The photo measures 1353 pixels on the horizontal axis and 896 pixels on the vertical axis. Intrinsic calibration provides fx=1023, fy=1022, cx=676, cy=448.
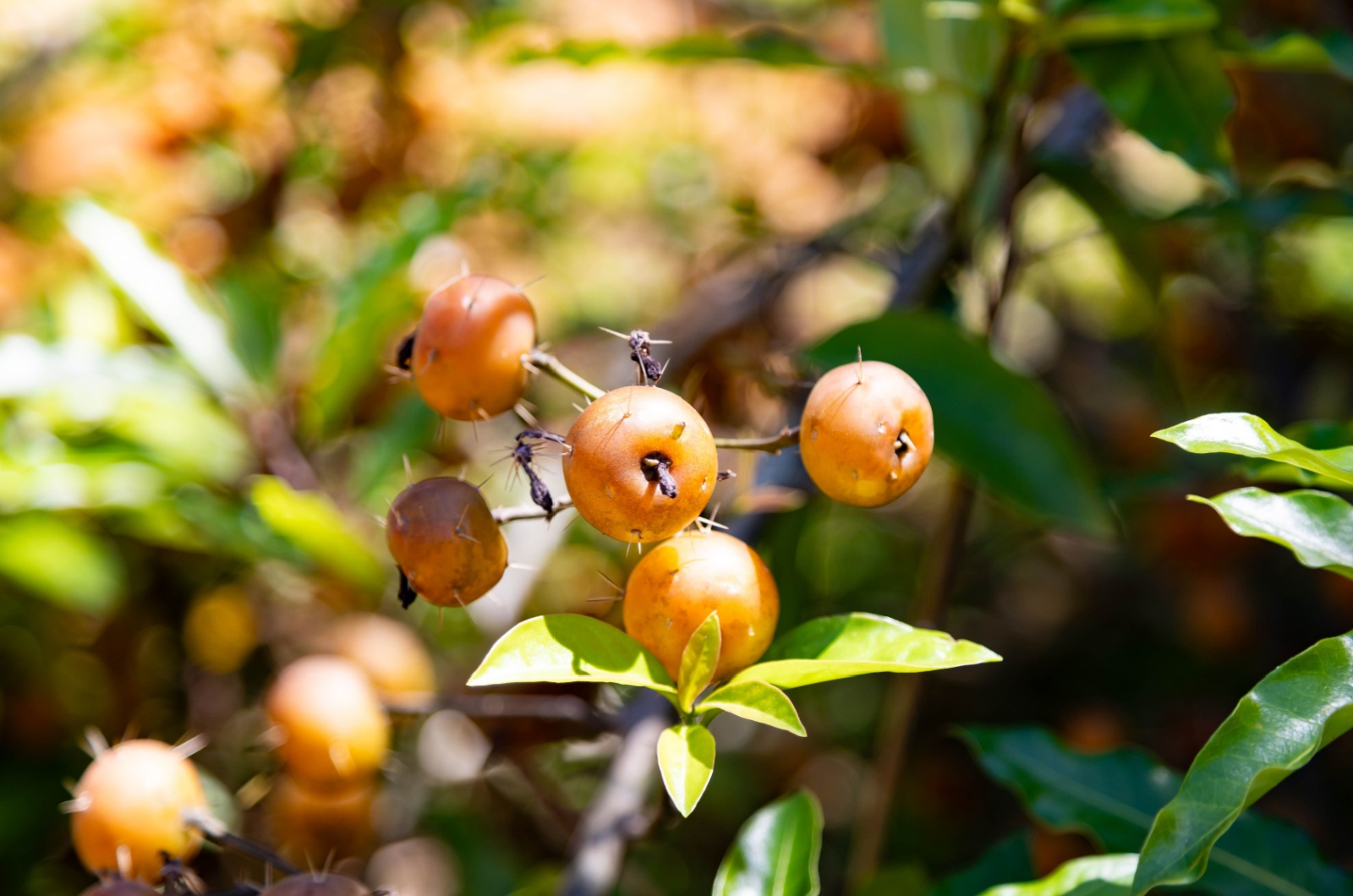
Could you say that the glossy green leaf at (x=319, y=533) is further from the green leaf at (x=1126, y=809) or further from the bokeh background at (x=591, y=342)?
the green leaf at (x=1126, y=809)

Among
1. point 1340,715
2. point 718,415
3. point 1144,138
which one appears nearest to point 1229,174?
point 1144,138

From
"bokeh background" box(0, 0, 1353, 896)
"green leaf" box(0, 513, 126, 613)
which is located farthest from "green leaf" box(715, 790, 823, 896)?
"green leaf" box(0, 513, 126, 613)

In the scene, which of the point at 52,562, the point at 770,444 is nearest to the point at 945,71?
the point at 770,444

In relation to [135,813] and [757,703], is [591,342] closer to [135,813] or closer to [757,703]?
[135,813]

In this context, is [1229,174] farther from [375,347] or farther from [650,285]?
[650,285]

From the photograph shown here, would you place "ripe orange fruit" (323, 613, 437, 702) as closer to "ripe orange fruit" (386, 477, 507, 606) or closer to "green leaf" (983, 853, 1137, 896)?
"ripe orange fruit" (386, 477, 507, 606)
